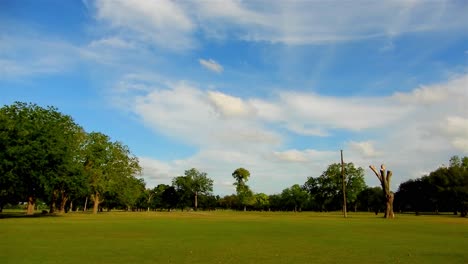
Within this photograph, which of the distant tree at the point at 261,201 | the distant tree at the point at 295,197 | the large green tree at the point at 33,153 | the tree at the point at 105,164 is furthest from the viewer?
the distant tree at the point at 261,201

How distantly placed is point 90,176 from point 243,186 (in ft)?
285

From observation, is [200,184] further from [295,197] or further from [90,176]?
[90,176]

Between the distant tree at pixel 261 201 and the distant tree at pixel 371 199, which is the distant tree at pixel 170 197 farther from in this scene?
the distant tree at pixel 371 199

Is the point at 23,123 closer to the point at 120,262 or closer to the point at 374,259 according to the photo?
the point at 120,262

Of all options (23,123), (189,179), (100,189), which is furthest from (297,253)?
(189,179)

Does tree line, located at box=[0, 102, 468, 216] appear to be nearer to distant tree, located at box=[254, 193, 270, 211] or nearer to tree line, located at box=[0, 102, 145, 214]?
tree line, located at box=[0, 102, 145, 214]

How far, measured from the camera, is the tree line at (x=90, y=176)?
60031 millimetres

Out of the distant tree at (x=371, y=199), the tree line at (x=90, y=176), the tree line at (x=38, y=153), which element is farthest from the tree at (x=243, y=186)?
the tree line at (x=38, y=153)

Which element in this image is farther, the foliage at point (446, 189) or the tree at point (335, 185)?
the tree at point (335, 185)

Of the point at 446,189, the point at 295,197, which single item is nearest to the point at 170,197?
the point at 295,197

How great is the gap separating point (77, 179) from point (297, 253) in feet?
178

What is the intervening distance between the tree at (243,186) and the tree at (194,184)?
17587mm

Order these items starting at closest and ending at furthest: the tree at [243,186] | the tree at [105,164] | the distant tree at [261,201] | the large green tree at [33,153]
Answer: the large green tree at [33,153] < the tree at [105,164] < the tree at [243,186] < the distant tree at [261,201]

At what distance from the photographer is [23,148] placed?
58.7 metres
